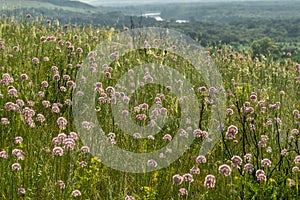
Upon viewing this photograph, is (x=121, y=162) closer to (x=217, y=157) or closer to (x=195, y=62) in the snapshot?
(x=217, y=157)

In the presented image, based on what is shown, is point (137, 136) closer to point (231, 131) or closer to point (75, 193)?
point (231, 131)

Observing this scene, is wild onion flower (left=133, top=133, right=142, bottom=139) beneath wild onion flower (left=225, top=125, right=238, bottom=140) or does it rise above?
beneath

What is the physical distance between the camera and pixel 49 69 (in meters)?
5.25

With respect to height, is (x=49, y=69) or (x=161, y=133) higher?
(x=49, y=69)

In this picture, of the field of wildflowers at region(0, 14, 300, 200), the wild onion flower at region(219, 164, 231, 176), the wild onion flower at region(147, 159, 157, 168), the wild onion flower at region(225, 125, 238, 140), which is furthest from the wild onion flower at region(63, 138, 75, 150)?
the wild onion flower at region(225, 125, 238, 140)

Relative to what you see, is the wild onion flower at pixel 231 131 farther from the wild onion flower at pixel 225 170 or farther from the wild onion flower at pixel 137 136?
the wild onion flower at pixel 137 136

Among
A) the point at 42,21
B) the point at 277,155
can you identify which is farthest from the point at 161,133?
the point at 42,21

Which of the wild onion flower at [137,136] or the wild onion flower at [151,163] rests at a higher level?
the wild onion flower at [137,136]

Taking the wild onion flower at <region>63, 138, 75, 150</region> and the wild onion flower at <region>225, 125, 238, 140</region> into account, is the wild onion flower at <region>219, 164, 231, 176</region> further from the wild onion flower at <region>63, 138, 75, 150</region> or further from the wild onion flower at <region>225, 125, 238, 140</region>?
the wild onion flower at <region>63, 138, 75, 150</region>

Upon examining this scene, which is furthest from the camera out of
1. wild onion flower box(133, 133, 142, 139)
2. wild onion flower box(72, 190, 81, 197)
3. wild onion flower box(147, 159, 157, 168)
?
wild onion flower box(133, 133, 142, 139)

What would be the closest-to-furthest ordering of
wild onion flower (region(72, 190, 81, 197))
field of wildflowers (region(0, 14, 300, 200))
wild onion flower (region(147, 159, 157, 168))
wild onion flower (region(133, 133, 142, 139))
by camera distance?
1. wild onion flower (region(72, 190, 81, 197))
2. field of wildflowers (region(0, 14, 300, 200))
3. wild onion flower (region(147, 159, 157, 168))
4. wild onion flower (region(133, 133, 142, 139))

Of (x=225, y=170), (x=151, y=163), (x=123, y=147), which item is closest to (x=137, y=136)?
(x=123, y=147)

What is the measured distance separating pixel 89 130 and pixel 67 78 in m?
1.30

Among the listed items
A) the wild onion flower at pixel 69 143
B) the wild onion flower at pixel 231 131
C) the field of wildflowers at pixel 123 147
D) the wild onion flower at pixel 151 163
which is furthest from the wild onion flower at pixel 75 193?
the wild onion flower at pixel 231 131
